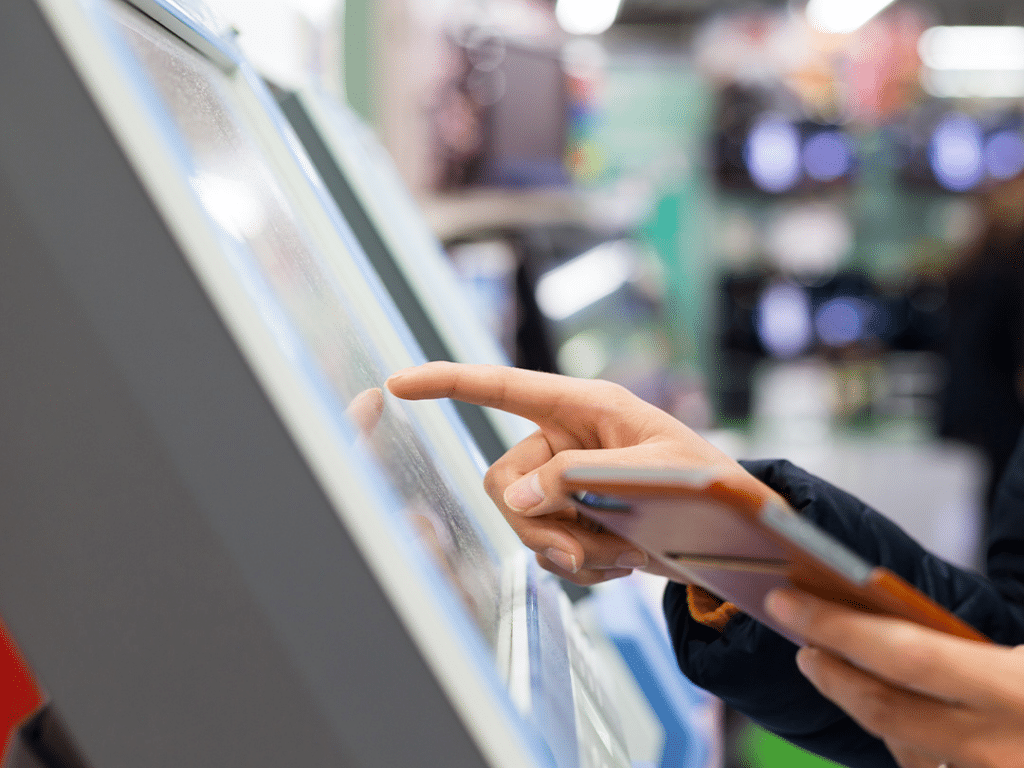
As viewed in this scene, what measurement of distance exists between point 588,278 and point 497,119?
845 millimetres

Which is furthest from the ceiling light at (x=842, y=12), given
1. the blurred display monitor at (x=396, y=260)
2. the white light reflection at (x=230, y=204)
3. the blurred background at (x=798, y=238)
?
the white light reflection at (x=230, y=204)

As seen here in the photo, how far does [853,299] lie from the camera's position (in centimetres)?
549

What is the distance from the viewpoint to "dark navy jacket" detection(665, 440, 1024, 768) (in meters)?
0.75

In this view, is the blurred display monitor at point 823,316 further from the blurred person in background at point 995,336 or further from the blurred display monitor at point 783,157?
the blurred person in background at point 995,336

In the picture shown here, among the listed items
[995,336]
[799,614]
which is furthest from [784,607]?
[995,336]

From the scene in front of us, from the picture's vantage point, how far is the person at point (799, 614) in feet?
1.47

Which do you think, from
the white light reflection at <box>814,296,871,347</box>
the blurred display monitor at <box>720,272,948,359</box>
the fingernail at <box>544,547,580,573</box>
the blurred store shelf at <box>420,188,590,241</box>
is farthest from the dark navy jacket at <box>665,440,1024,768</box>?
the white light reflection at <box>814,296,871,347</box>

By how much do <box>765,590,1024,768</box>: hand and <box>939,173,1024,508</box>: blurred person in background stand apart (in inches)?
131

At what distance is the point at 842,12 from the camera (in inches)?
327

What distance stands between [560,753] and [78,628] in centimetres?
24

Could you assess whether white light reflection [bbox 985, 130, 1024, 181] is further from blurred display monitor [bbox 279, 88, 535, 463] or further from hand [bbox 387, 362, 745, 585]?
hand [bbox 387, 362, 745, 585]

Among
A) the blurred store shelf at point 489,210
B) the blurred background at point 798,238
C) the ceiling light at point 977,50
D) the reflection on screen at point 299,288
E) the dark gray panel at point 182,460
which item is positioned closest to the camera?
the dark gray panel at point 182,460

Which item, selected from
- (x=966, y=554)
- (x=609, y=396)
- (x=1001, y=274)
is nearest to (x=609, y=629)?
(x=609, y=396)

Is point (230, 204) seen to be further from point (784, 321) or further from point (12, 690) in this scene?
point (784, 321)
